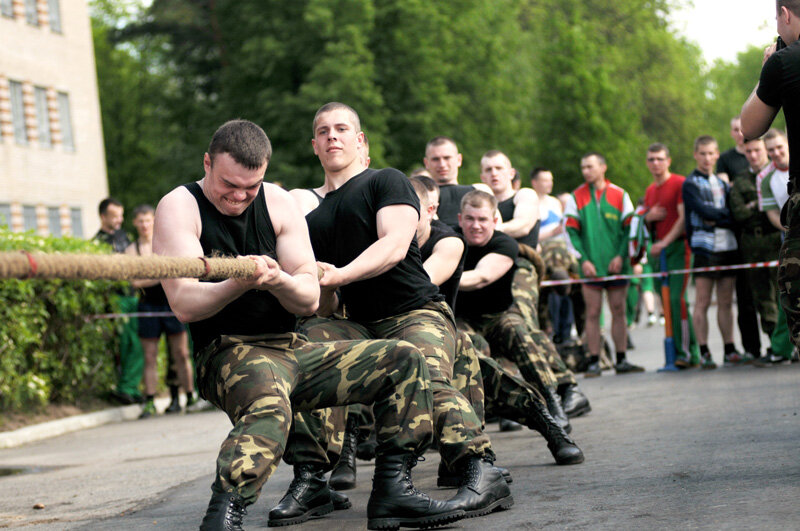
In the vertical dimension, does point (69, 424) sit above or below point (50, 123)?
below

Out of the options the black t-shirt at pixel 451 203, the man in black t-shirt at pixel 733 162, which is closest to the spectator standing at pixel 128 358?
the black t-shirt at pixel 451 203

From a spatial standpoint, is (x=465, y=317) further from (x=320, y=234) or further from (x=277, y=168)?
(x=277, y=168)

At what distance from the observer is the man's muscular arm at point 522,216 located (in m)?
10.8

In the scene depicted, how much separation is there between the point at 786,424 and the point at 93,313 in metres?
8.31

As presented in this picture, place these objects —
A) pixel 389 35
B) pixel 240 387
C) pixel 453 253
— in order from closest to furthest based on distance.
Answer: pixel 240 387, pixel 453 253, pixel 389 35

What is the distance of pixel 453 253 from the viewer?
7512 mm

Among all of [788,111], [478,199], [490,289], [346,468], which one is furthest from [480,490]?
[478,199]

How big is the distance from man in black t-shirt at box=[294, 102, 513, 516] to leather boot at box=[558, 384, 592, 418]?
3.05 m

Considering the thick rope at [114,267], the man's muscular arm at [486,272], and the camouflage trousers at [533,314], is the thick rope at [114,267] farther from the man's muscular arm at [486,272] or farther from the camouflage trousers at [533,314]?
the camouflage trousers at [533,314]

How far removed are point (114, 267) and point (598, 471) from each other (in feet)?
11.7

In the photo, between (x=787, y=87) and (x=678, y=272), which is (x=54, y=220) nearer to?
(x=678, y=272)

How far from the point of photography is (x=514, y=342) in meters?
8.62

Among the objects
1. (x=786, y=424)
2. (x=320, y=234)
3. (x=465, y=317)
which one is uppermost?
(x=320, y=234)

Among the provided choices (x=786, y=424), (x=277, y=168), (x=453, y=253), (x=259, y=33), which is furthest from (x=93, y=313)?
(x=259, y=33)
